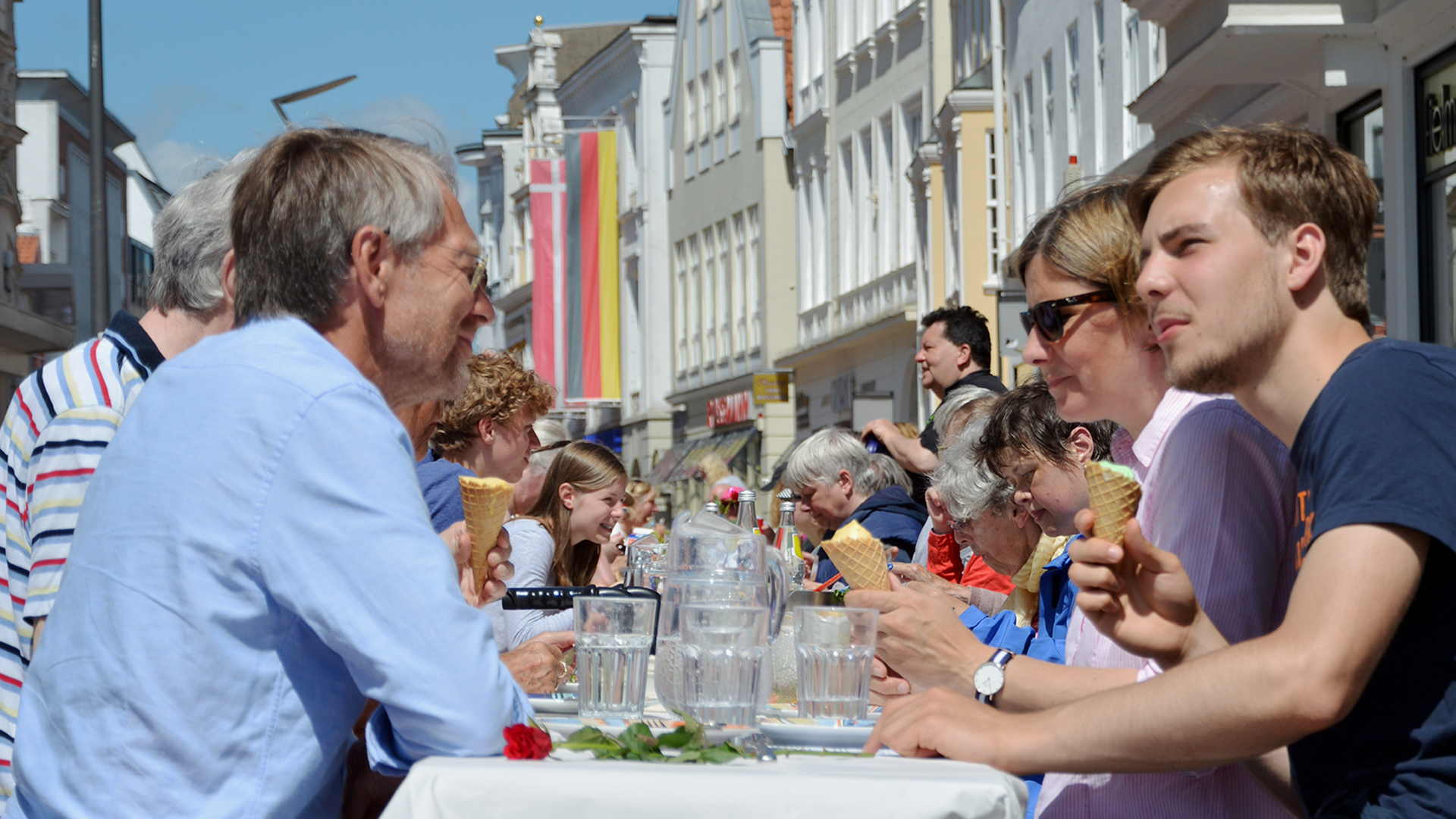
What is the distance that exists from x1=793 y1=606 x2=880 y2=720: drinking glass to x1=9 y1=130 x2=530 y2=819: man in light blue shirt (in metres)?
0.69

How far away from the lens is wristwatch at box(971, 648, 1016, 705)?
112 inches

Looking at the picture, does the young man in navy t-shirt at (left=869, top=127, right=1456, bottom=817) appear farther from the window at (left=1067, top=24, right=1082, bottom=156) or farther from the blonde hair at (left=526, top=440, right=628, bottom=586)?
the window at (left=1067, top=24, right=1082, bottom=156)

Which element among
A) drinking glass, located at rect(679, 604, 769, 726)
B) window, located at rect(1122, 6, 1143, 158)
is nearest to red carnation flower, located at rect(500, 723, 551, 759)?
→ drinking glass, located at rect(679, 604, 769, 726)

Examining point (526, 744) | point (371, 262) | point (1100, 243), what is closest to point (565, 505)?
point (1100, 243)

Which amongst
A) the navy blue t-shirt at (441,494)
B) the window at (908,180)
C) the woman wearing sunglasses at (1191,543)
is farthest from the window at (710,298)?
the woman wearing sunglasses at (1191,543)

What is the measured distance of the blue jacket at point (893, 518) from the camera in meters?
7.53

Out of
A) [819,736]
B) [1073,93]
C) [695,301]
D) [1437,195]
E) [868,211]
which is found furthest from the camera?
[695,301]

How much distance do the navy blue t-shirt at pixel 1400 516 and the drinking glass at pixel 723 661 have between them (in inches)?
36.2

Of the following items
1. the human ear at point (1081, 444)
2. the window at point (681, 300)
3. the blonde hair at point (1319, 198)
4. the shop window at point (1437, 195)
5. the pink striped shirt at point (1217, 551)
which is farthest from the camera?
the window at point (681, 300)

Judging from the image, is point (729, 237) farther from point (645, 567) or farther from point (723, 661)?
point (723, 661)

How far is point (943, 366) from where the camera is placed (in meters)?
8.96

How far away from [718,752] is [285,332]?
0.92m

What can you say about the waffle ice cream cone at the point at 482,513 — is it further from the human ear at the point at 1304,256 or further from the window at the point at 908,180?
the window at the point at 908,180

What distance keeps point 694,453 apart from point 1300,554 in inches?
1473
